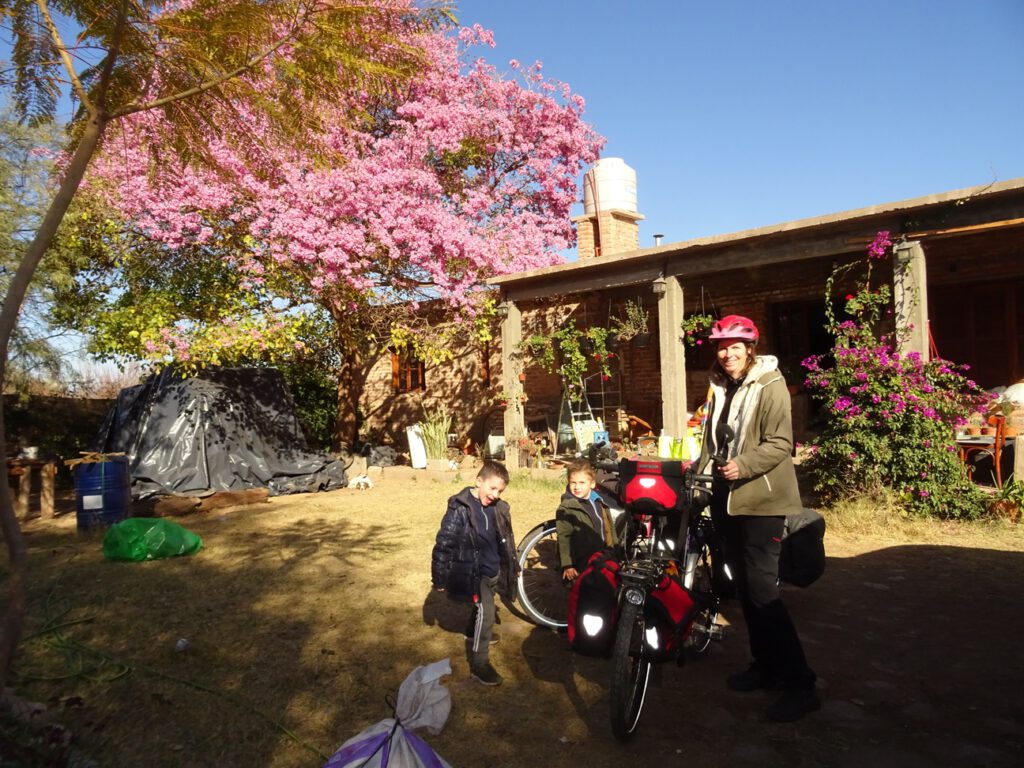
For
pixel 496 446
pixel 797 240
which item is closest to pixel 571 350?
pixel 496 446

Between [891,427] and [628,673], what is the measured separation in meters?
5.32

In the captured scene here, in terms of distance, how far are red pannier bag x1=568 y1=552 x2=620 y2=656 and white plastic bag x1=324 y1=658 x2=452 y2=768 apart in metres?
1.06

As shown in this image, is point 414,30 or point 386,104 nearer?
point 414,30

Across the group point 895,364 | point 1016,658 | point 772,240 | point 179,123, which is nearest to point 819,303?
point 772,240

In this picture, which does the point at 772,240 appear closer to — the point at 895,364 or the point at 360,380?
the point at 895,364

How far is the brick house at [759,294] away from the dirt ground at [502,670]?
129 inches

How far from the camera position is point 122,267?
501 inches

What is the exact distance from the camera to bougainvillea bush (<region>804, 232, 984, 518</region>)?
22.6 ft

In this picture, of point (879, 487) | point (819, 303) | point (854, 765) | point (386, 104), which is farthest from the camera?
point (386, 104)

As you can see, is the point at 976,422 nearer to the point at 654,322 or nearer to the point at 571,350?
the point at 571,350

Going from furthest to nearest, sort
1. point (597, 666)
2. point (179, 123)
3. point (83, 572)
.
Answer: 1. point (83, 572)
2. point (597, 666)
3. point (179, 123)

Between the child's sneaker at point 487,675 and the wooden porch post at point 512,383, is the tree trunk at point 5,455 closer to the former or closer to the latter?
the child's sneaker at point 487,675

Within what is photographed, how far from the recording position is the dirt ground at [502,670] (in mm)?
3074

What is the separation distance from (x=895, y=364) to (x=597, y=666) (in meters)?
5.00
